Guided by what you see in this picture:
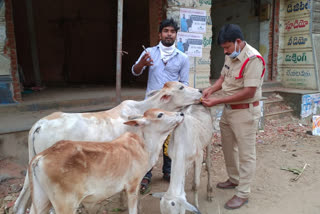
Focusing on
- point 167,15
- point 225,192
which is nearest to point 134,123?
point 225,192

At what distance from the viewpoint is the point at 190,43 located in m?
6.34

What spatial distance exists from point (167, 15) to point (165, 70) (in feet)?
9.40

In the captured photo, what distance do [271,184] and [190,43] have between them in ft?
12.2

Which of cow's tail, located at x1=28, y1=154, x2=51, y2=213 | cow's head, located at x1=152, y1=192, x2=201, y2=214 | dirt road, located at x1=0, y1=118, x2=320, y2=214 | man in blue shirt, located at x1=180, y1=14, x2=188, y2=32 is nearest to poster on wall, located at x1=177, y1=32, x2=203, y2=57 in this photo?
man in blue shirt, located at x1=180, y1=14, x2=188, y2=32

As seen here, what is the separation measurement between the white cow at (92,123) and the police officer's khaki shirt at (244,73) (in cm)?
48

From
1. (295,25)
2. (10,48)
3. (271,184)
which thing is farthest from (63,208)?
(295,25)

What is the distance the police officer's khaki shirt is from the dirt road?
140 centimetres

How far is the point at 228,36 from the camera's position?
9.67 ft

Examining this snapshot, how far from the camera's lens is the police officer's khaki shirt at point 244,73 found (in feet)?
9.60

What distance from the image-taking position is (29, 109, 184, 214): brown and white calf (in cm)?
190

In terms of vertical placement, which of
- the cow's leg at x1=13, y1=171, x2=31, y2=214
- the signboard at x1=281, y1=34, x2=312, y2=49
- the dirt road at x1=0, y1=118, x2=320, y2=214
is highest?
the signboard at x1=281, y1=34, x2=312, y2=49

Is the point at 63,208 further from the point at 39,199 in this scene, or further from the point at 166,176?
the point at 166,176

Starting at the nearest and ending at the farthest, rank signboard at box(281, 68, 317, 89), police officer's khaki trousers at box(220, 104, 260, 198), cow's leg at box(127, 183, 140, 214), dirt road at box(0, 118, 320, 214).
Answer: cow's leg at box(127, 183, 140, 214), police officer's khaki trousers at box(220, 104, 260, 198), dirt road at box(0, 118, 320, 214), signboard at box(281, 68, 317, 89)

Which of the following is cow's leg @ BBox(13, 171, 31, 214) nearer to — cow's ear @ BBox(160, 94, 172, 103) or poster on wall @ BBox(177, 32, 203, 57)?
cow's ear @ BBox(160, 94, 172, 103)
